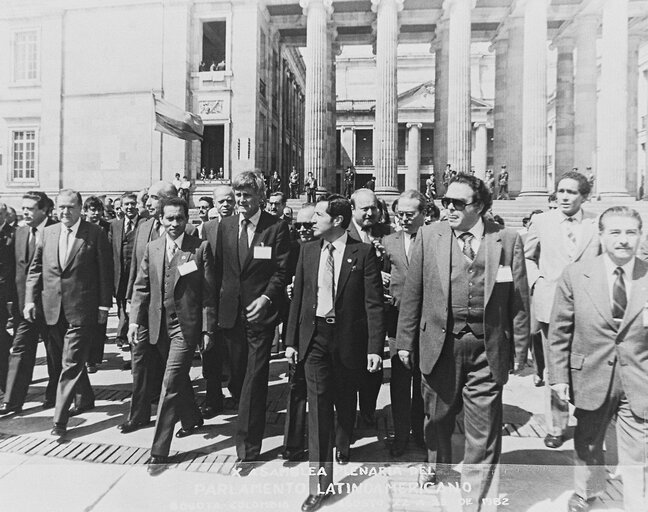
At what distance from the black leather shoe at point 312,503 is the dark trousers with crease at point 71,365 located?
268cm

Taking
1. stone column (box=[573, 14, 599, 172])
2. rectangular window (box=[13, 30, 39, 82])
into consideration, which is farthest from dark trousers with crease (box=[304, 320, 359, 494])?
rectangular window (box=[13, 30, 39, 82])

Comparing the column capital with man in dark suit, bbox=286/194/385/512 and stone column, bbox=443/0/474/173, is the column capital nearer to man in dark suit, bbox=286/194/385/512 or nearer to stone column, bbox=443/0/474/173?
stone column, bbox=443/0/474/173

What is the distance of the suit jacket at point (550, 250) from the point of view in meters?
4.72

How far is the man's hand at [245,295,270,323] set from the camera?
4375 millimetres

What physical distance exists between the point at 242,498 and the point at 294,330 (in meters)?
1.26

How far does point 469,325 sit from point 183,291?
2.54 m

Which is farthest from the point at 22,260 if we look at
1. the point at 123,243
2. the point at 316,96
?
the point at 316,96

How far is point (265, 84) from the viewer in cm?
2791

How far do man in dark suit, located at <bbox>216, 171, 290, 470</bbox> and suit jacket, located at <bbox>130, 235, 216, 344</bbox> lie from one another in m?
0.16

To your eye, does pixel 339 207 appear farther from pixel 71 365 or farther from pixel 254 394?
pixel 71 365

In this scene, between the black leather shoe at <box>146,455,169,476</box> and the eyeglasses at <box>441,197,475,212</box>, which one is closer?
the eyeglasses at <box>441,197,475,212</box>

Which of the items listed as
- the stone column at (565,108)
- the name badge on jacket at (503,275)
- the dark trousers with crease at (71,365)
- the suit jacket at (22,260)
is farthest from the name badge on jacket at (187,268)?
the stone column at (565,108)

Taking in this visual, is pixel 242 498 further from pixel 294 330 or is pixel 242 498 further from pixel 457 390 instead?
pixel 457 390

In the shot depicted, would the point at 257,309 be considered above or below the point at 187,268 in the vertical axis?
below
